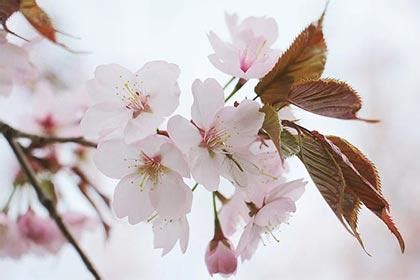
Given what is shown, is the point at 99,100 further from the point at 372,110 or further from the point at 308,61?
the point at 372,110

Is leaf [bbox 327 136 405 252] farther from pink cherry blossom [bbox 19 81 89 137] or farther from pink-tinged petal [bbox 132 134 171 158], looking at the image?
pink cherry blossom [bbox 19 81 89 137]

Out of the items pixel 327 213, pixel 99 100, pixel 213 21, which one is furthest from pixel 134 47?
pixel 99 100

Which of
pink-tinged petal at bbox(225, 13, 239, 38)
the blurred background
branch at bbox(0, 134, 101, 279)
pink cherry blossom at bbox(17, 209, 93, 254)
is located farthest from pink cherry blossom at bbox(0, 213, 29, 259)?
the blurred background

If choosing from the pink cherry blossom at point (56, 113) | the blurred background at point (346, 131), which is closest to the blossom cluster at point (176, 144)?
the pink cherry blossom at point (56, 113)

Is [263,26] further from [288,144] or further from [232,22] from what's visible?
[288,144]

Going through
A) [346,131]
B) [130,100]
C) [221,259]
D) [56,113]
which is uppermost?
[130,100]

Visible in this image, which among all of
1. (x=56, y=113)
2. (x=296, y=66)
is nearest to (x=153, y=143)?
(x=296, y=66)
